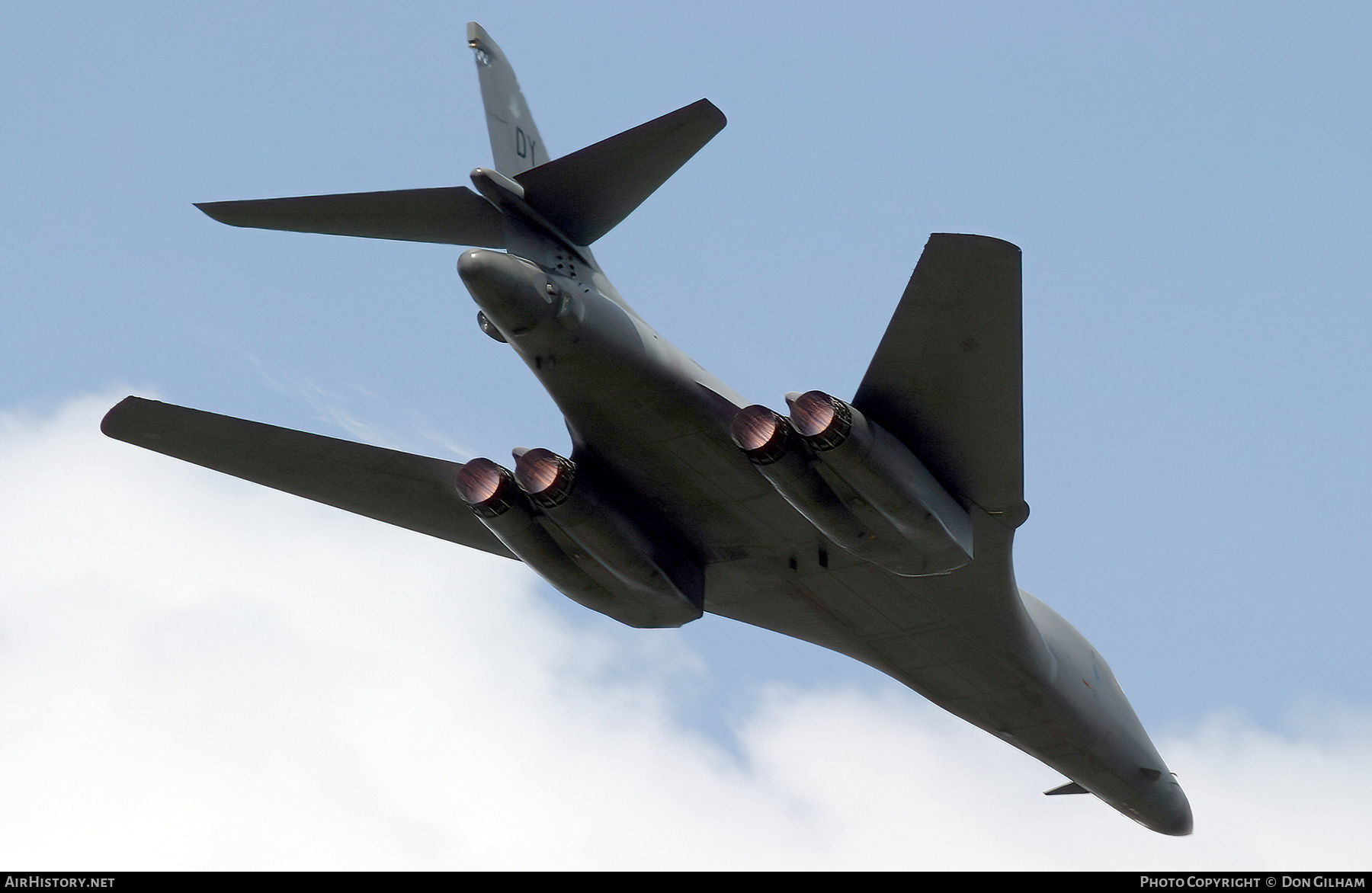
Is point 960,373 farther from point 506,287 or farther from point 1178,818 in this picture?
point 1178,818

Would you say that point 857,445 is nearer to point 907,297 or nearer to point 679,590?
point 907,297

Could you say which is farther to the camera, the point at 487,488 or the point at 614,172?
the point at 487,488

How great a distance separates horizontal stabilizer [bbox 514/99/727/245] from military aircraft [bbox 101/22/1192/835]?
0.07 ft

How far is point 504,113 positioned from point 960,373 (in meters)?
6.18

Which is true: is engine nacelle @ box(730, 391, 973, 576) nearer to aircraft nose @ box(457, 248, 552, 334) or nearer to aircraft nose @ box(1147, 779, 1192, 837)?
aircraft nose @ box(457, 248, 552, 334)

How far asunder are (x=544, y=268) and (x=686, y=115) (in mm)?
2079

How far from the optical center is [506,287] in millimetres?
11391

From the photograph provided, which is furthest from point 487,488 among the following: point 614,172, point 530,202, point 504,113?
point 504,113

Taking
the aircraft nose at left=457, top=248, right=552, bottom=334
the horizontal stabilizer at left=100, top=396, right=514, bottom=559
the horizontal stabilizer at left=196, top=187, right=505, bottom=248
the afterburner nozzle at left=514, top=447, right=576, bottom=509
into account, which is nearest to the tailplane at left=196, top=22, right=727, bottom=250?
the horizontal stabilizer at left=196, top=187, right=505, bottom=248

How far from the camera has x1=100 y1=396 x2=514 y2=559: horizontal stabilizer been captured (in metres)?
14.2

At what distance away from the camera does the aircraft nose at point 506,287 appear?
37.0ft

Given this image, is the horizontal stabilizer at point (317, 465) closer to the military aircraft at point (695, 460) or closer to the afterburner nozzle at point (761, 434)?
the military aircraft at point (695, 460)

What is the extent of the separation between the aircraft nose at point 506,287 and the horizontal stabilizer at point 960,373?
3.00 metres

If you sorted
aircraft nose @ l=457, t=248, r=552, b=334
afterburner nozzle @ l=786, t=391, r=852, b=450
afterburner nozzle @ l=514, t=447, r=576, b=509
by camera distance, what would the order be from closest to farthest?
aircraft nose @ l=457, t=248, r=552, b=334
afterburner nozzle @ l=786, t=391, r=852, b=450
afterburner nozzle @ l=514, t=447, r=576, b=509
